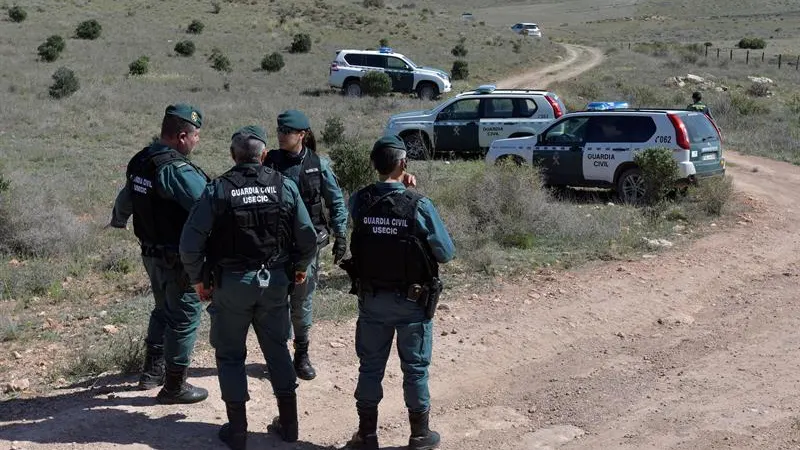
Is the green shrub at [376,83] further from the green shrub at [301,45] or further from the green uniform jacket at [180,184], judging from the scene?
the green uniform jacket at [180,184]

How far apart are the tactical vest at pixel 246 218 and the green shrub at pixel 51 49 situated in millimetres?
32390

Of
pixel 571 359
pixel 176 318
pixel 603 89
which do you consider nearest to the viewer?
pixel 176 318

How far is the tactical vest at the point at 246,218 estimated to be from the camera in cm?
464

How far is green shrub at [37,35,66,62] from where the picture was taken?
3412 cm

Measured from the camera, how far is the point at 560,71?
138ft

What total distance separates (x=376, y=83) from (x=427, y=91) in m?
2.13

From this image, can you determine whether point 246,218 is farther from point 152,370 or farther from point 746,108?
point 746,108

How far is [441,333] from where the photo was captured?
719 cm

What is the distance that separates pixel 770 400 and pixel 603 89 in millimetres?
29021

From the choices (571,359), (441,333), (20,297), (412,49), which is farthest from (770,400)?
(412,49)

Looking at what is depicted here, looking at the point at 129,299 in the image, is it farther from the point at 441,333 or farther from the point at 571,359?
the point at 571,359

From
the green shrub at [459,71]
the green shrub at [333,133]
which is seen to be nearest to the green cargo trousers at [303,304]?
the green shrub at [333,133]

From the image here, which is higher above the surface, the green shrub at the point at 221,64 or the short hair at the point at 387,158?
the short hair at the point at 387,158

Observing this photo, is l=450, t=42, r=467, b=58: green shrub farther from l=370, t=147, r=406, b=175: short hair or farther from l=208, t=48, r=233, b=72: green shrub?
l=370, t=147, r=406, b=175: short hair
